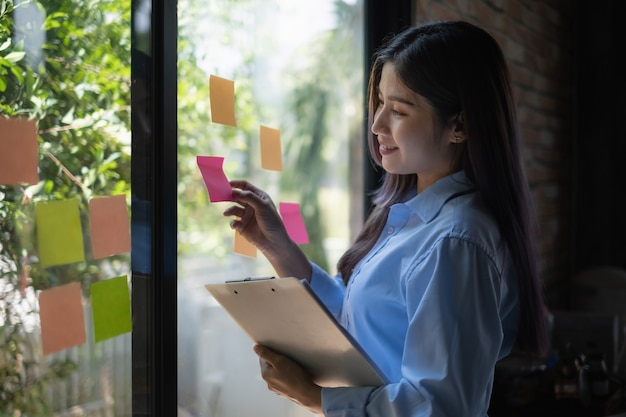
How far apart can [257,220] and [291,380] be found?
14.2 inches

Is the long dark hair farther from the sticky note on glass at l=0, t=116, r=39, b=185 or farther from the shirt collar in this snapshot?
the sticky note on glass at l=0, t=116, r=39, b=185

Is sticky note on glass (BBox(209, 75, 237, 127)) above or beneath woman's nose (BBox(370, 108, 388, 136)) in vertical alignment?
above

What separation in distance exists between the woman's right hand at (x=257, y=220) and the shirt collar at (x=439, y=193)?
0.96 feet

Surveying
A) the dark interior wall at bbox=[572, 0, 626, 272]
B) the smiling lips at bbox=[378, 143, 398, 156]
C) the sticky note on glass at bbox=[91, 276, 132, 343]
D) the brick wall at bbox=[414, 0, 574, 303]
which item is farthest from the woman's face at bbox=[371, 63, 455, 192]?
the dark interior wall at bbox=[572, 0, 626, 272]

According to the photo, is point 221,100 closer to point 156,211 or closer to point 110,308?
point 156,211

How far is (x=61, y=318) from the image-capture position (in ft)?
3.83

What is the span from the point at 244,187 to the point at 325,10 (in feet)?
6.49

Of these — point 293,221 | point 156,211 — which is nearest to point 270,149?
point 293,221

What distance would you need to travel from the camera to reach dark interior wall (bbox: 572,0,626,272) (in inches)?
126

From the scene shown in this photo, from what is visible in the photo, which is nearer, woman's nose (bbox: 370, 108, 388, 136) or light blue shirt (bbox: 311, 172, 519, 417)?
light blue shirt (bbox: 311, 172, 519, 417)

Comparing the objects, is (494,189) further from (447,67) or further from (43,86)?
(43,86)

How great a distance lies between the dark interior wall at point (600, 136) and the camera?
320cm

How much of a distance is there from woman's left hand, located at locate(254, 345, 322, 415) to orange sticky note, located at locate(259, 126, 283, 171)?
495 millimetres

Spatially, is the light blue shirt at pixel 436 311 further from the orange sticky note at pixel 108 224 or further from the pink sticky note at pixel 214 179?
the orange sticky note at pixel 108 224
